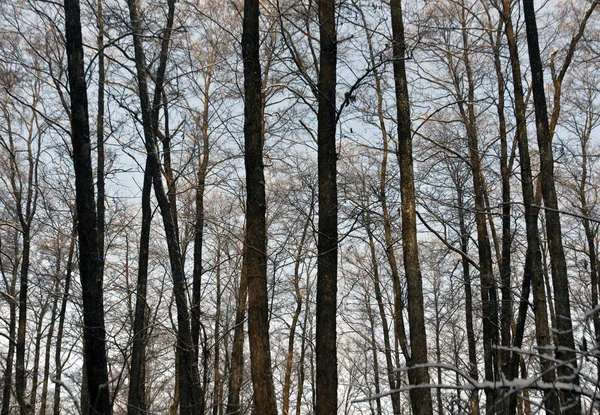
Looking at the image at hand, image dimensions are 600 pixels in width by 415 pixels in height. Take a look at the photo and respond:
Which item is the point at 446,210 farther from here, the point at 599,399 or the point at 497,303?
the point at 599,399

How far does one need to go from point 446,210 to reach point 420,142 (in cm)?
280

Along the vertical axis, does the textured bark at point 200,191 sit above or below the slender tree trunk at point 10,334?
above

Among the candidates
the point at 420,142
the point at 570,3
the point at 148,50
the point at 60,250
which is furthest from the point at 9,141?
the point at 570,3

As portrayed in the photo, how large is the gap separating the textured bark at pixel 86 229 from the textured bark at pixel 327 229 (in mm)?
2541

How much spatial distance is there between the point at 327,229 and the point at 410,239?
1.66 metres

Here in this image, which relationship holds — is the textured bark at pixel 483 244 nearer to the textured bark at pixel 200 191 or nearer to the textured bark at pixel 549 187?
the textured bark at pixel 549 187

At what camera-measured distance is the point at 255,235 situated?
20.4 feet

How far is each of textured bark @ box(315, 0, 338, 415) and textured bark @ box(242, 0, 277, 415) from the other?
0.66 m

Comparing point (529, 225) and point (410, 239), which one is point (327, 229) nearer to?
point (410, 239)

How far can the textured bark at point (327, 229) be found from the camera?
20.7 feet

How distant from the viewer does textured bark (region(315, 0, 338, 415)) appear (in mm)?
6320

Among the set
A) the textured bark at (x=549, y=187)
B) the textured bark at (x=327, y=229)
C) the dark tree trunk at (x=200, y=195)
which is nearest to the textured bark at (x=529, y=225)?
the textured bark at (x=549, y=187)

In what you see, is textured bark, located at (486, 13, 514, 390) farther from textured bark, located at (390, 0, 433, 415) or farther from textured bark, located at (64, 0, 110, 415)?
textured bark, located at (64, 0, 110, 415)

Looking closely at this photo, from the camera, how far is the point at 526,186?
8703mm
